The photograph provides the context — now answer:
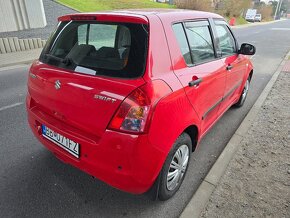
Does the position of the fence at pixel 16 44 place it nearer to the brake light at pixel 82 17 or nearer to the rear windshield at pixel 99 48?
the rear windshield at pixel 99 48

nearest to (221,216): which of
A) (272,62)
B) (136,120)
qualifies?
(136,120)

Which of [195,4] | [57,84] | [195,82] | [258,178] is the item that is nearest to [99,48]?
[57,84]

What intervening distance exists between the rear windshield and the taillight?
166 mm

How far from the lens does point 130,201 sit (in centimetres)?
243

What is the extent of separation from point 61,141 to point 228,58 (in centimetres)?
245

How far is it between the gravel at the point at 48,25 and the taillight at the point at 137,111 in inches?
490

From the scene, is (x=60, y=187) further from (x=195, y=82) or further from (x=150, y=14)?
(x=150, y=14)

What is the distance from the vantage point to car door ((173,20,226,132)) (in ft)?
7.56

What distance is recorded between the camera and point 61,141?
2.21m

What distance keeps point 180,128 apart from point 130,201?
36.7 inches

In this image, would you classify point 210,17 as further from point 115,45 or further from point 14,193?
point 14,193

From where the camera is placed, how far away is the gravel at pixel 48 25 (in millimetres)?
12675

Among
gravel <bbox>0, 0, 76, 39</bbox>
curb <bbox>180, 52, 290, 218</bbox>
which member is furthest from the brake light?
gravel <bbox>0, 0, 76, 39</bbox>

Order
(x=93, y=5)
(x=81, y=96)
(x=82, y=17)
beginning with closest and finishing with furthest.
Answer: (x=81, y=96) → (x=82, y=17) → (x=93, y=5)
